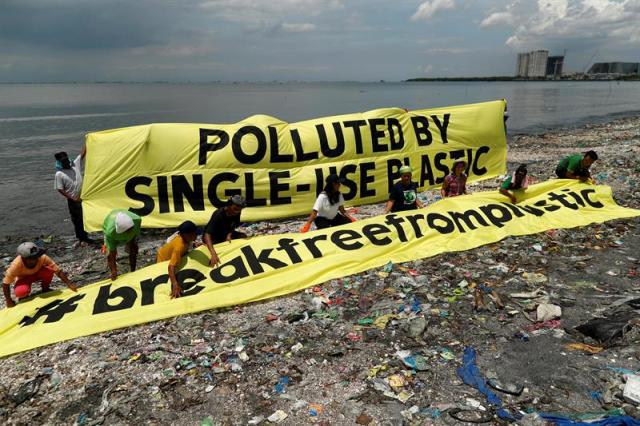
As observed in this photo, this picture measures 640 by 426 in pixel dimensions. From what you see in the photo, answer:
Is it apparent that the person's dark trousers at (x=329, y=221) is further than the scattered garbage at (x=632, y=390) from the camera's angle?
Yes

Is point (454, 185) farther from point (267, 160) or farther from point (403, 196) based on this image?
point (267, 160)

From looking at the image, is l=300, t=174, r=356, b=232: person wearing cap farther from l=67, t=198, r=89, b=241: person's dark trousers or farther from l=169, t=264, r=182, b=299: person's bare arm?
l=67, t=198, r=89, b=241: person's dark trousers

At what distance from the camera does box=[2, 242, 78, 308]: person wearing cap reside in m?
5.51

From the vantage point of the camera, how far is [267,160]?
8.98 metres

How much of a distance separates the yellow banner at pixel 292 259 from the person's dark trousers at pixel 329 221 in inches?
27.1

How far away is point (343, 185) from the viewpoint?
376 inches

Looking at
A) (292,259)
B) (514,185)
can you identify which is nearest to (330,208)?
(292,259)

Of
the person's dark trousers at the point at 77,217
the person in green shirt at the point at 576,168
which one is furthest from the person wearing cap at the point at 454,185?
the person's dark trousers at the point at 77,217

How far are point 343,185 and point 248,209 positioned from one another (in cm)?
220

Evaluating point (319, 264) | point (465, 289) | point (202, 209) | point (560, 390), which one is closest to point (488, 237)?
point (465, 289)

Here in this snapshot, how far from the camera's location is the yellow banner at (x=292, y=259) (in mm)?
5188

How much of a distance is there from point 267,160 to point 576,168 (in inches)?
260

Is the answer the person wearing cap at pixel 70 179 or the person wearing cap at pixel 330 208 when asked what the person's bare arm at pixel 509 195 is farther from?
the person wearing cap at pixel 70 179

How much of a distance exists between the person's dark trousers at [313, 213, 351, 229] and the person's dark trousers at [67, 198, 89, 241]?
516cm
